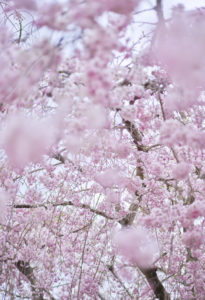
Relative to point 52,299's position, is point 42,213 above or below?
above

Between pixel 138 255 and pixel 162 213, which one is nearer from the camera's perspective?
pixel 162 213

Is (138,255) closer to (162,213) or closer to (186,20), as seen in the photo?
(162,213)

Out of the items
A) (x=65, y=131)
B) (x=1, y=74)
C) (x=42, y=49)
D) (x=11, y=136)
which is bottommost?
(x=11, y=136)

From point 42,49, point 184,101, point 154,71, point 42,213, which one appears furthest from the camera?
point 42,213

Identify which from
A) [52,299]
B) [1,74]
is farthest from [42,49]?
[52,299]

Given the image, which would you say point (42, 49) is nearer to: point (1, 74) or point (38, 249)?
point (1, 74)

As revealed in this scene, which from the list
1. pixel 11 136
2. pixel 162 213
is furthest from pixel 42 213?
pixel 11 136

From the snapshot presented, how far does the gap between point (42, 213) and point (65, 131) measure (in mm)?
2225

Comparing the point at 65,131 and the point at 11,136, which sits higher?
the point at 65,131

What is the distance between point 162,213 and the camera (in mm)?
2340

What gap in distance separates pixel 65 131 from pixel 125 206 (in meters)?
2.76

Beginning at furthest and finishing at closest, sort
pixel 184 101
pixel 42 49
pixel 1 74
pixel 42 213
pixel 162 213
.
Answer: pixel 42 213, pixel 162 213, pixel 184 101, pixel 1 74, pixel 42 49

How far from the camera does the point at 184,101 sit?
2.10m

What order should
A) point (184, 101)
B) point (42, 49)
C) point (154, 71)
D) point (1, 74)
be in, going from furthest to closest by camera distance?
1. point (154, 71)
2. point (184, 101)
3. point (1, 74)
4. point (42, 49)
